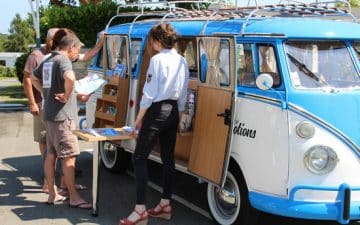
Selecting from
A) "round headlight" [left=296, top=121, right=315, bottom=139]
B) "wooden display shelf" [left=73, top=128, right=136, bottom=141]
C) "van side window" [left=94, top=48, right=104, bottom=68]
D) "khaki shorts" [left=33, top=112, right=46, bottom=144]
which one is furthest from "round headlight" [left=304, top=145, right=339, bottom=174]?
"van side window" [left=94, top=48, right=104, bottom=68]

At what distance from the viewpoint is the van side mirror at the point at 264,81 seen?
15.4 feet

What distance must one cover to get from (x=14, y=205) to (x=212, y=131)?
2672mm

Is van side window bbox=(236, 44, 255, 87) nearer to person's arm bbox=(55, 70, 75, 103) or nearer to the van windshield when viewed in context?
the van windshield

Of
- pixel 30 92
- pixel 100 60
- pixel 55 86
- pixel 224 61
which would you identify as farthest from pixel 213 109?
pixel 100 60

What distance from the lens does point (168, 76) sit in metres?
5.18

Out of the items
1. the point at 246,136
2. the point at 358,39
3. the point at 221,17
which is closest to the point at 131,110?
the point at 221,17

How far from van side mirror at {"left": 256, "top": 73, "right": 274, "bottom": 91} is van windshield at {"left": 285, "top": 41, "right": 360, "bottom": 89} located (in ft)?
0.71

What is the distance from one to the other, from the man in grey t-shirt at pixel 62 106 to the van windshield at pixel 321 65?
2.36 m

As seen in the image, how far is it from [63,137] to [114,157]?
77.4 inches

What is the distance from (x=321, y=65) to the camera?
493 cm

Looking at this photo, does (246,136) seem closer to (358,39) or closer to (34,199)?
(358,39)

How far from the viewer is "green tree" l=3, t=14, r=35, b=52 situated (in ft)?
379

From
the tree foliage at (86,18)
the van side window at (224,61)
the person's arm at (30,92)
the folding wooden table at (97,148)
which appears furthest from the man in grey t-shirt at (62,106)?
the tree foliage at (86,18)

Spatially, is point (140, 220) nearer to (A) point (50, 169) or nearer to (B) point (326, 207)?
(A) point (50, 169)
